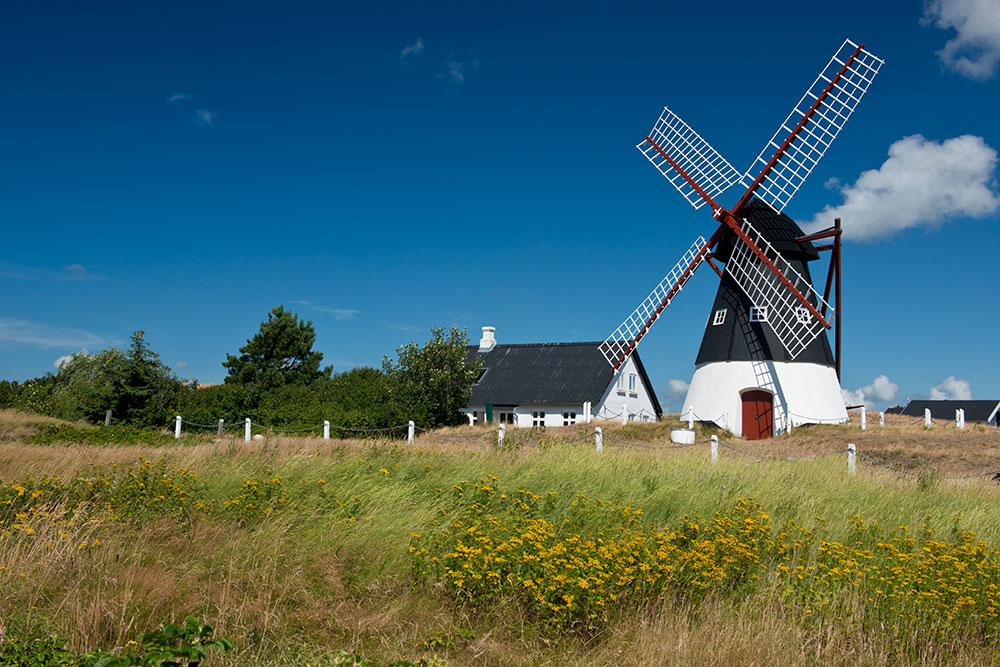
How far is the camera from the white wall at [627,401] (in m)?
36.7

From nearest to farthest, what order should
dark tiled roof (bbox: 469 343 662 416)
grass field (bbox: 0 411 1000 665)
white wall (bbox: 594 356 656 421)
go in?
grass field (bbox: 0 411 1000 665) < white wall (bbox: 594 356 656 421) < dark tiled roof (bbox: 469 343 662 416)

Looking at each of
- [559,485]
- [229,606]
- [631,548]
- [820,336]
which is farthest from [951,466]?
[229,606]

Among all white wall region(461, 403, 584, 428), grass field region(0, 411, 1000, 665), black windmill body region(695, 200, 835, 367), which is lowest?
grass field region(0, 411, 1000, 665)

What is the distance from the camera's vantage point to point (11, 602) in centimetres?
513

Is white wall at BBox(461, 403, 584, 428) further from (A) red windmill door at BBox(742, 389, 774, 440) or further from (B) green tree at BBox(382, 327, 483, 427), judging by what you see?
(A) red windmill door at BBox(742, 389, 774, 440)

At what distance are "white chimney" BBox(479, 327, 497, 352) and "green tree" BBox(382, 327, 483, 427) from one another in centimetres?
1205

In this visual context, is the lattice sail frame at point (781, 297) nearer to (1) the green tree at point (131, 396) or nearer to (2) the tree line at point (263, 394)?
(2) the tree line at point (263, 394)

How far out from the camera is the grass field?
16.6 ft

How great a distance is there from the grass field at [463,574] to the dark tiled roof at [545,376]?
91.7 ft

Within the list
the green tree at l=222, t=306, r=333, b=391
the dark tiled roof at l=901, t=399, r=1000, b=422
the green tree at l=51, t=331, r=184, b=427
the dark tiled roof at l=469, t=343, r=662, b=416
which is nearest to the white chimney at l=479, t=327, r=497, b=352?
the dark tiled roof at l=469, t=343, r=662, b=416

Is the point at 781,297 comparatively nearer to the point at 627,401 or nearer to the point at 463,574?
the point at 627,401

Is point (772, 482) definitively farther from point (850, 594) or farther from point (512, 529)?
point (512, 529)

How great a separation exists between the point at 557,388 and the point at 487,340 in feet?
27.3

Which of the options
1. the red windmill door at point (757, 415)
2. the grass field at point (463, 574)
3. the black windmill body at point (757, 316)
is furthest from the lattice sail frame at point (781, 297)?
the grass field at point (463, 574)
